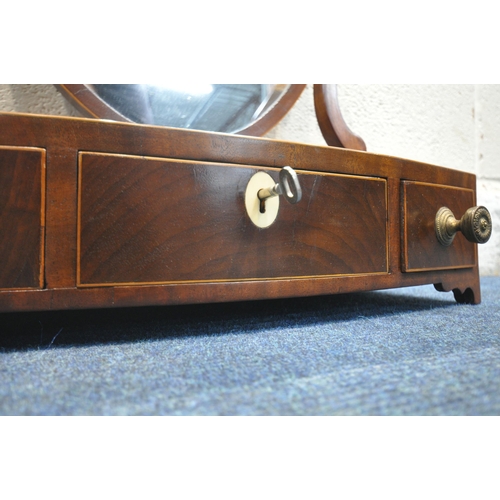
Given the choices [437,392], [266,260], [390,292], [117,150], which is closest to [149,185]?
[117,150]

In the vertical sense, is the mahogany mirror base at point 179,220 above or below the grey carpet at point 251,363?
above

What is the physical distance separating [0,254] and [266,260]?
0.80ft

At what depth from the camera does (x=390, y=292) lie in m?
0.87

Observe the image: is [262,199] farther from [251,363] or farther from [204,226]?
[251,363]

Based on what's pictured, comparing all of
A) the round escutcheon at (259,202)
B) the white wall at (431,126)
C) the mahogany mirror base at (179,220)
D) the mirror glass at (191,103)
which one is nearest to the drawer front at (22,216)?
the mahogany mirror base at (179,220)

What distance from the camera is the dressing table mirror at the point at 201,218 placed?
1.22 ft

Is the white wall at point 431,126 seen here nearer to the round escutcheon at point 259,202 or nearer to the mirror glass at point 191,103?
the mirror glass at point 191,103

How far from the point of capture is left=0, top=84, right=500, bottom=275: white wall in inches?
37.0

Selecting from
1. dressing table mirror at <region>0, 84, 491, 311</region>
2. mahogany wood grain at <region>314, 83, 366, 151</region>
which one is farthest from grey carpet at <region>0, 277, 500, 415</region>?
mahogany wood grain at <region>314, 83, 366, 151</region>

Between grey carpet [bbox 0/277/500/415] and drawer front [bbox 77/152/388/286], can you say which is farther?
drawer front [bbox 77/152/388/286]

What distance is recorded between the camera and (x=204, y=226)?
431 mm

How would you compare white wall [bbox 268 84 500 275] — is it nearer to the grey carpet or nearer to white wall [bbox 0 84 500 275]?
white wall [bbox 0 84 500 275]

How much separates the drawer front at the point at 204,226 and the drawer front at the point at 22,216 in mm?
32

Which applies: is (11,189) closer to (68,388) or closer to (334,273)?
(68,388)
